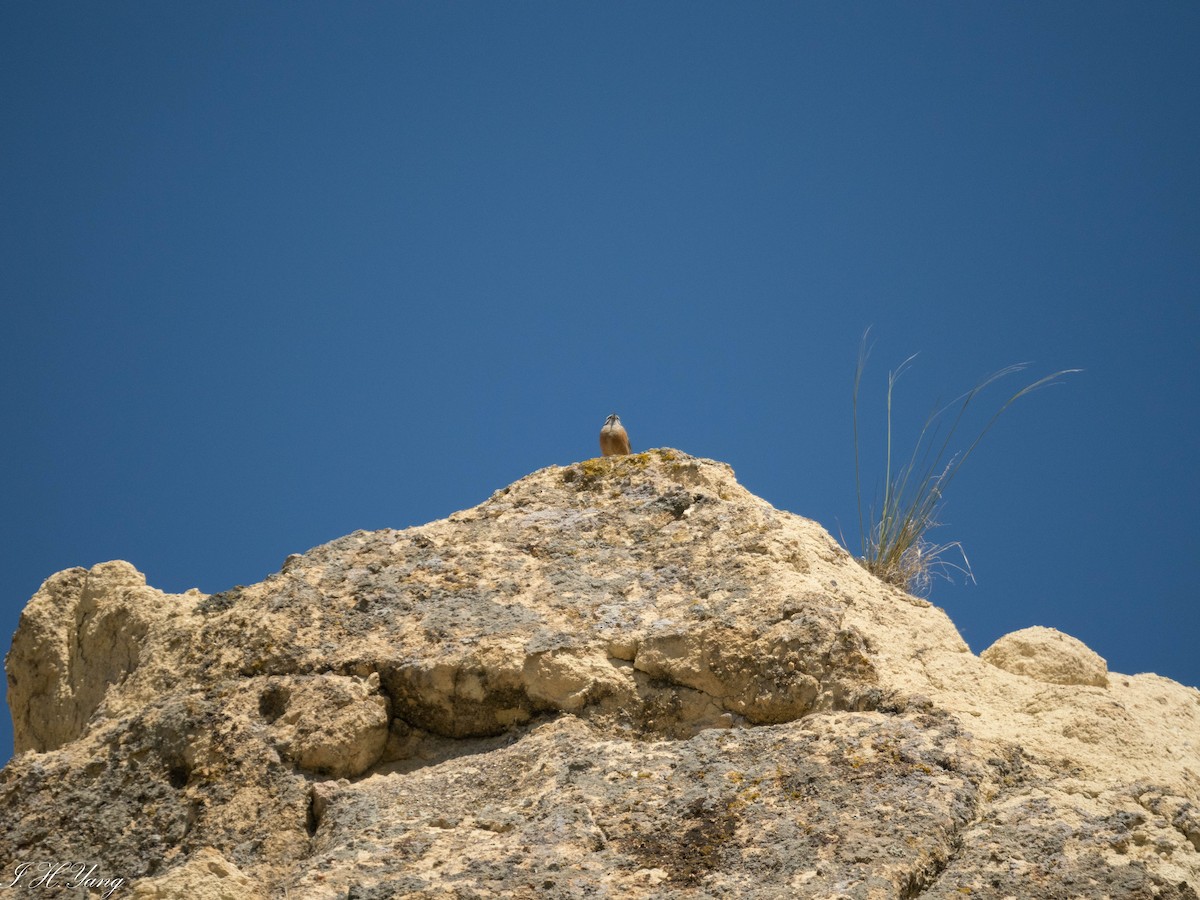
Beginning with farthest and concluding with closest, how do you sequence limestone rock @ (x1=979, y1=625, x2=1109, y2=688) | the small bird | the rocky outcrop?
the small bird, limestone rock @ (x1=979, y1=625, x2=1109, y2=688), the rocky outcrop

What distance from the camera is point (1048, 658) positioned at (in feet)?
14.3

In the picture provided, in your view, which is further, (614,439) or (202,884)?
(614,439)

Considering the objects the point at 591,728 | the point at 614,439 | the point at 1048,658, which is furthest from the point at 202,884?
the point at 614,439

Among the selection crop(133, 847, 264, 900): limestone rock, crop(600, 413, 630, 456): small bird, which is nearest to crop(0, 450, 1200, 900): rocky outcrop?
crop(133, 847, 264, 900): limestone rock

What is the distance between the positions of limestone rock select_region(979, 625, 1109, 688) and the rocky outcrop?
0.05 feet

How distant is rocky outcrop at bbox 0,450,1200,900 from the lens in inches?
123

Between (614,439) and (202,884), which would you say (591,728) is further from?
(614,439)

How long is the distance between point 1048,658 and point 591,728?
167 cm

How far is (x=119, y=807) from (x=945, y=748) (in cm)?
239

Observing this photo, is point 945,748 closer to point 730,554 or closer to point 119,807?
point 730,554

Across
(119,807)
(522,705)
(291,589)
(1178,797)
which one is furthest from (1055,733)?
(119,807)

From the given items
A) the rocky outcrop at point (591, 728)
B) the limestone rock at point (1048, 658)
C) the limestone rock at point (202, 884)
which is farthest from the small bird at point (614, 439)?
the limestone rock at point (202, 884)

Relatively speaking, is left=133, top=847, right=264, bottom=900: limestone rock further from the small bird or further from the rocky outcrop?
the small bird

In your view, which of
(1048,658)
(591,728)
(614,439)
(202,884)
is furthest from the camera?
(614,439)
